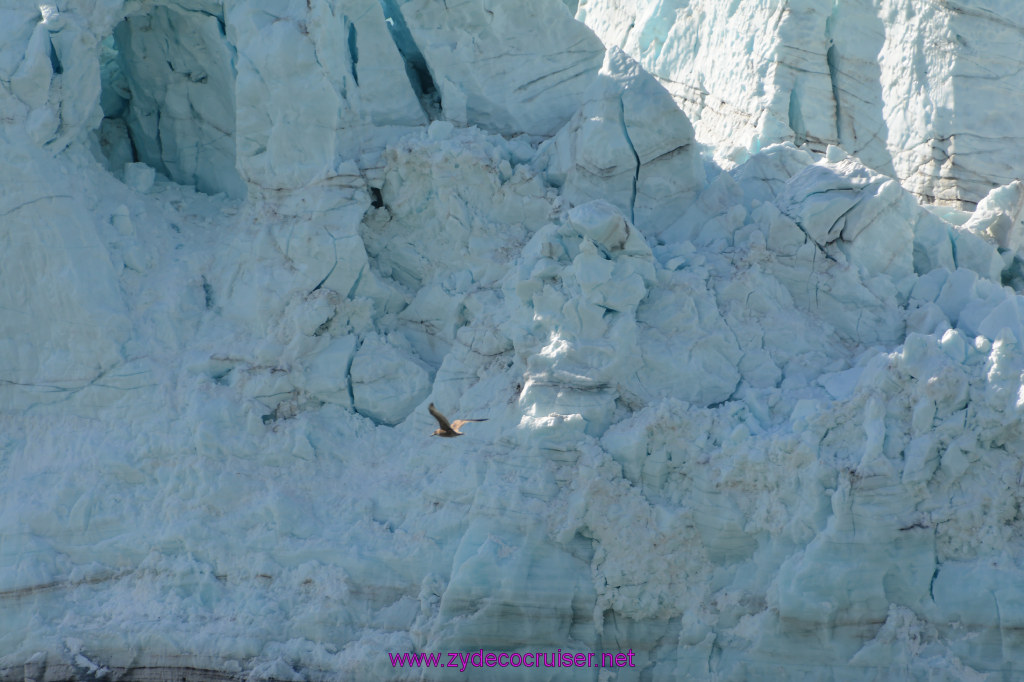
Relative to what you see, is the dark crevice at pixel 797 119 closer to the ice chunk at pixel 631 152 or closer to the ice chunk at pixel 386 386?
the ice chunk at pixel 631 152

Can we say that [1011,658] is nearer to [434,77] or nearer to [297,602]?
[297,602]

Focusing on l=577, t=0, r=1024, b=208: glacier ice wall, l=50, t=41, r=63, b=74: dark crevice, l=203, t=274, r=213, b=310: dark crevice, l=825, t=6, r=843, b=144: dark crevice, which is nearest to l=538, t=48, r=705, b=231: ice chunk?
l=577, t=0, r=1024, b=208: glacier ice wall

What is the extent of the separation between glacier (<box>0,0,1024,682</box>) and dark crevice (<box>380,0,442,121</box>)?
5 centimetres

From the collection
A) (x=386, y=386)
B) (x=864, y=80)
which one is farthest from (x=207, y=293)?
(x=864, y=80)

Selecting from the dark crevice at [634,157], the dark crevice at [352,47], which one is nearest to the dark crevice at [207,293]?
the dark crevice at [352,47]

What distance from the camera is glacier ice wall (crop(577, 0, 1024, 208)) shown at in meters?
9.47

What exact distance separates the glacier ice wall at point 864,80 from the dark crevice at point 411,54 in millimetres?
2506

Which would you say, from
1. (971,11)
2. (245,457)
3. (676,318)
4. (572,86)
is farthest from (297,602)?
(971,11)

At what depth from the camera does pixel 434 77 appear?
9508mm

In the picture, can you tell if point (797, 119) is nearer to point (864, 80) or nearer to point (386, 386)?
point (864, 80)

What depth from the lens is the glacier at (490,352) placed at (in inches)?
287

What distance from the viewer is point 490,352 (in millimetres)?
8367

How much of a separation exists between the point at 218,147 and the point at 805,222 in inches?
188

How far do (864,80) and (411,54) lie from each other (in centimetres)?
381
